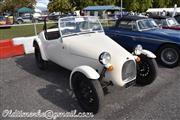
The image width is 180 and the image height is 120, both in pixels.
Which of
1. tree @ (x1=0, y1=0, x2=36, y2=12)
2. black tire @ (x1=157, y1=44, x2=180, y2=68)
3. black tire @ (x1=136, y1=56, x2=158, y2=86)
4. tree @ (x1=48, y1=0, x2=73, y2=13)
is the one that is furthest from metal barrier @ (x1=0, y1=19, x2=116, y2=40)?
tree @ (x1=0, y1=0, x2=36, y2=12)

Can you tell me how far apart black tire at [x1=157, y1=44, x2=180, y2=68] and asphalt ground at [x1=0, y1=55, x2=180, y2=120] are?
58 centimetres

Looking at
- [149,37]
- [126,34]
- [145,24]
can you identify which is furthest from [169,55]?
[126,34]

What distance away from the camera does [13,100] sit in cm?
495

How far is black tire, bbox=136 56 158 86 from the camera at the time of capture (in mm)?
5230

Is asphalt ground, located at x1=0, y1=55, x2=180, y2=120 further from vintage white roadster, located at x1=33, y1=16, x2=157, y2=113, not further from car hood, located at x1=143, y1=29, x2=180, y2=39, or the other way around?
car hood, located at x1=143, y1=29, x2=180, y2=39

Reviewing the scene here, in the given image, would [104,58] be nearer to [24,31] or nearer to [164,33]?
[164,33]

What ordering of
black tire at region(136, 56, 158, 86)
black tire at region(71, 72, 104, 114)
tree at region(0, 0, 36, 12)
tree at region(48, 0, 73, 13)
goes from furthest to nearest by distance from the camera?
tree at region(0, 0, 36, 12) → tree at region(48, 0, 73, 13) → black tire at region(136, 56, 158, 86) → black tire at region(71, 72, 104, 114)

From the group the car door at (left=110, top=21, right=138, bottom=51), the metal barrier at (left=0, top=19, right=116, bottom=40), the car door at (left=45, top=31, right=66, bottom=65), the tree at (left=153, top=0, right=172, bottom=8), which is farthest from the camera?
the tree at (left=153, top=0, right=172, bottom=8)

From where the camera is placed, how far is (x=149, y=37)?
301 inches

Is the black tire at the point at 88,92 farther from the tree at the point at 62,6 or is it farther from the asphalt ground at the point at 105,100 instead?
the tree at the point at 62,6

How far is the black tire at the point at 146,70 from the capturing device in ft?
17.2

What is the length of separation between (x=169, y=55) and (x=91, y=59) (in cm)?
370

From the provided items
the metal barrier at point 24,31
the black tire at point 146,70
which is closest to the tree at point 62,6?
the metal barrier at point 24,31

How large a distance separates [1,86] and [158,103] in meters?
3.80
